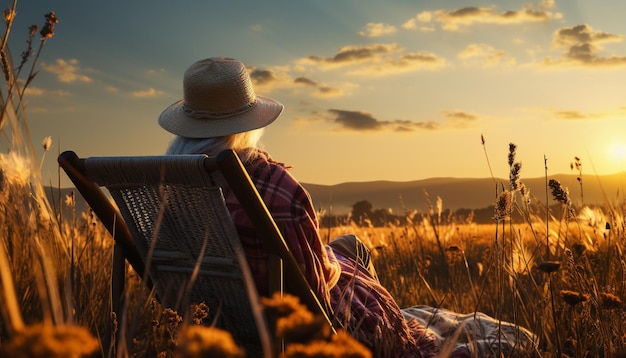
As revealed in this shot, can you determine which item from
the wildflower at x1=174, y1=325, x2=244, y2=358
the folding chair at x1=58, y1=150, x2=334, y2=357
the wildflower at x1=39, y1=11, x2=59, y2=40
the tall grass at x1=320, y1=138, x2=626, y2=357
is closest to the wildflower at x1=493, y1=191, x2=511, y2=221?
the tall grass at x1=320, y1=138, x2=626, y2=357

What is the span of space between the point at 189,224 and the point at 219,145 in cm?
39

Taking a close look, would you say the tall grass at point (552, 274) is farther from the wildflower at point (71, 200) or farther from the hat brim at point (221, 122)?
the wildflower at point (71, 200)

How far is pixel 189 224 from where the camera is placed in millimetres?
2668

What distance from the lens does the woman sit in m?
→ 2.71

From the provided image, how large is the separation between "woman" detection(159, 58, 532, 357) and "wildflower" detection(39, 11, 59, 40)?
0.67 meters

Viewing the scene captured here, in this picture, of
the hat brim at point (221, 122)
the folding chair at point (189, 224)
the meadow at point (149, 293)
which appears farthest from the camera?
the hat brim at point (221, 122)

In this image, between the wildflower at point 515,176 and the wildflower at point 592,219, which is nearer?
the wildflower at point 515,176

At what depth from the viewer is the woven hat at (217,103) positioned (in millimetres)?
2928

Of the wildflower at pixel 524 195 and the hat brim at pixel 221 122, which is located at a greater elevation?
the hat brim at pixel 221 122

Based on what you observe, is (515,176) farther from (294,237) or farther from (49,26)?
(49,26)

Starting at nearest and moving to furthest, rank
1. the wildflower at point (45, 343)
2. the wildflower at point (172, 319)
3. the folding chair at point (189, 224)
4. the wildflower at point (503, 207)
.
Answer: the wildflower at point (45, 343), the wildflower at point (172, 319), the folding chair at point (189, 224), the wildflower at point (503, 207)

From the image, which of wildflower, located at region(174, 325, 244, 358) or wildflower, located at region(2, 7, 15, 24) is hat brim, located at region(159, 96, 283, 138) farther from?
wildflower, located at region(174, 325, 244, 358)

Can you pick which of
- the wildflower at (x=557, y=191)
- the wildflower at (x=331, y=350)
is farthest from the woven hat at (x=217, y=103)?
the wildflower at (x=331, y=350)

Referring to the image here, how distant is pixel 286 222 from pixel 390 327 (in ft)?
2.49
